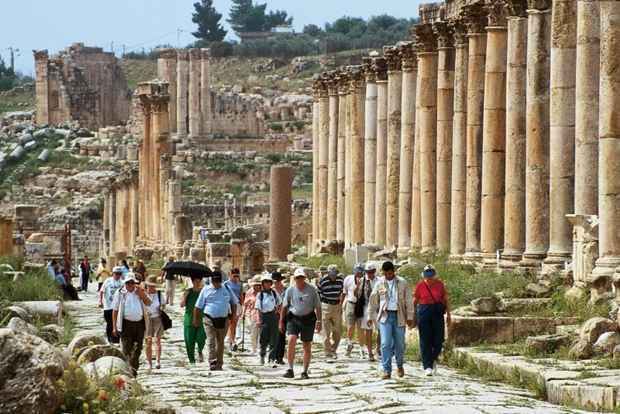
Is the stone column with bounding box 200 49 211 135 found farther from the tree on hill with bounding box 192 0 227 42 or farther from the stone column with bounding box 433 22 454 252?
the stone column with bounding box 433 22 454 252

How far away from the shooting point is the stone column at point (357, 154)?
42188 millimetres

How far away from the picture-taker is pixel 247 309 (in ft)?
93.1

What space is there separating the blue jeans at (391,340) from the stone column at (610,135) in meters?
3.65

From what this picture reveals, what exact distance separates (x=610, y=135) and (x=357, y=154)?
19.6 metres

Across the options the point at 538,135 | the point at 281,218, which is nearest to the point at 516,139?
the point at 538,135

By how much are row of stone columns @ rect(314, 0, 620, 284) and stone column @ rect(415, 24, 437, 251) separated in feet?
0.06

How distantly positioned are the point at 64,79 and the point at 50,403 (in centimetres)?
13001

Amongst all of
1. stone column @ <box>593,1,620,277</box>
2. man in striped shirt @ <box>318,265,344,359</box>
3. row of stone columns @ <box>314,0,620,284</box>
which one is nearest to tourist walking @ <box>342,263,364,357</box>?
man in striped shirt @ <box>318,265,344,359</box>

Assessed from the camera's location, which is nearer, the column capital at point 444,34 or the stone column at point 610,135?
the stone column at point 610,135

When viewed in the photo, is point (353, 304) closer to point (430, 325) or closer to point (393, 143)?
point (430, 325)

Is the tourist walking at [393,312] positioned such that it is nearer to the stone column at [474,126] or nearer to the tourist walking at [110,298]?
the tourist walking at [110,298]

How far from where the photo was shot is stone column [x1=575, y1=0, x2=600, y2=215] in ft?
80.5

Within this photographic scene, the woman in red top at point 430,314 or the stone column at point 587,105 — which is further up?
the stone column at point 587,105

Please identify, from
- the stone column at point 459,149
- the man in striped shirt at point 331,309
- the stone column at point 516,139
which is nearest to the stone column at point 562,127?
the stone column at point 516,139
